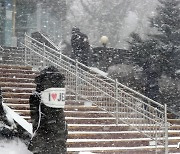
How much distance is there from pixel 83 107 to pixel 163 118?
2405 mm

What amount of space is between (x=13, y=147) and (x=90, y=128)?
11.9 ft

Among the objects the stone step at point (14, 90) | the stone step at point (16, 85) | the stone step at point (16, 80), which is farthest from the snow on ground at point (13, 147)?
the stone step at point (16, 80)

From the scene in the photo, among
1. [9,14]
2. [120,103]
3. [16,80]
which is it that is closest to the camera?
[120,103]

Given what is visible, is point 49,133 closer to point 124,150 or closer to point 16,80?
point 124,150

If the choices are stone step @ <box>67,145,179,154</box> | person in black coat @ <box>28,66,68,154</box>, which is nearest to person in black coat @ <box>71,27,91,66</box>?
stone step @ <box>67,145,179,154</box>

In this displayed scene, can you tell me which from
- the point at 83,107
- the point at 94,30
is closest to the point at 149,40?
the point at 83,107

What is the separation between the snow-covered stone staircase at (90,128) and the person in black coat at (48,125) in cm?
229

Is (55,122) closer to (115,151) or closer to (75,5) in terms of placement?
(115,151)

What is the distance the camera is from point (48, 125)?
261 inches

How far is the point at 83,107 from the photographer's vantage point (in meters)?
11.7

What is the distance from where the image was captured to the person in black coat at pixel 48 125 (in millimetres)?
6590

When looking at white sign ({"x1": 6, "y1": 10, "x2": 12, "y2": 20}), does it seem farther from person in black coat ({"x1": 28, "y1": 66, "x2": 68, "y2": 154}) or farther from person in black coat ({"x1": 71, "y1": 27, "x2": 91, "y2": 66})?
person in black coat ({"x1": 28, "y1": 66, "x2": 68, "y2": 154})

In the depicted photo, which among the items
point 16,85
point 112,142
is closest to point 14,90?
point 16,85

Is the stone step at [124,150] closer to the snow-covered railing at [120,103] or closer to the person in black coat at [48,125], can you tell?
the snow-covered railing at [120,103]
